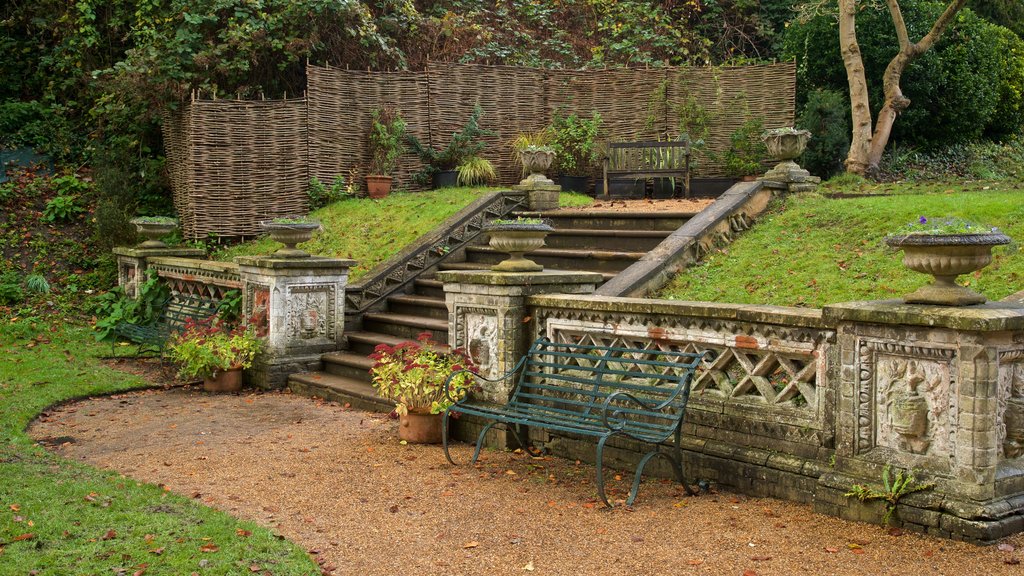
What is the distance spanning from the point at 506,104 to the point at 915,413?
1234cm

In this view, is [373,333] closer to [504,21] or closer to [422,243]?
[422,243]

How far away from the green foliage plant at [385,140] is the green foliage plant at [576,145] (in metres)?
2.58

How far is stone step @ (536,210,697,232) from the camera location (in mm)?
10820

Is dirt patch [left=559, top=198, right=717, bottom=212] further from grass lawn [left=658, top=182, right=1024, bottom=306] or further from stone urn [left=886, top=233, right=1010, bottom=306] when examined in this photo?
stone urn [left=886, top=233, right=1010, bottom=306]

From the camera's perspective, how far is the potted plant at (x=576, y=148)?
1572 cm

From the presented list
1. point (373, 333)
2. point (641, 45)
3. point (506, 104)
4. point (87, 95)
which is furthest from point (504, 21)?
point (373, 333)

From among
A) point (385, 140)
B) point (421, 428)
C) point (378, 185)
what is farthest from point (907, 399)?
point (385, 140)

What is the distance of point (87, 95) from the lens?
1708 centimetres

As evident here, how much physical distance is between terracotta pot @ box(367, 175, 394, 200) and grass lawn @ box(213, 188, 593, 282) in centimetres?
21

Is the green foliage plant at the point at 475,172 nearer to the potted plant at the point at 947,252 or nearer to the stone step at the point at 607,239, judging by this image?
the stone step at the point at 607,239

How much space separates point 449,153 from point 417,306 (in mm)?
5820

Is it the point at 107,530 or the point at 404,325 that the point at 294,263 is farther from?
the point at 107,530

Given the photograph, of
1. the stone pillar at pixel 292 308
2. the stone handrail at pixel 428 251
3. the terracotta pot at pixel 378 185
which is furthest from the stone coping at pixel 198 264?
the terracotta pot at pixel 378 185

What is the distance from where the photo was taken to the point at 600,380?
649 cm
